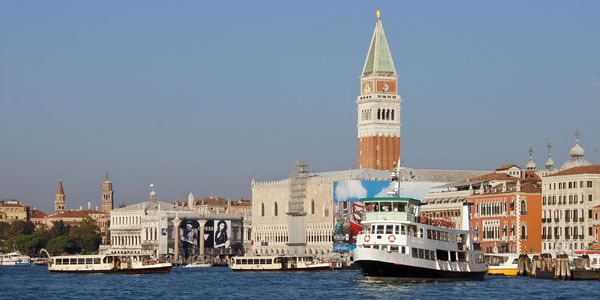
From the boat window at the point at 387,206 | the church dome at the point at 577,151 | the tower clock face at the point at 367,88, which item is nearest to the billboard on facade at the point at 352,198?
the tower clock face at the point at 367,88

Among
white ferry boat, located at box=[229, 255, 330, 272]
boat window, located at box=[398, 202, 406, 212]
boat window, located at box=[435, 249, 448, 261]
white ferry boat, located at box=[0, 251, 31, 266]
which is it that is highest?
boat window, located at box=[398, 202, 406, 212]

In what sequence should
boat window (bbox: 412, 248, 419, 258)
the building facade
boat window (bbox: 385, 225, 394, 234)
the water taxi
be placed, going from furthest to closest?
the building facade < the water taxi < boat window (bbox: 412, 248, 419, 258) < boat window (bbox: 385, 225, 394, 234)

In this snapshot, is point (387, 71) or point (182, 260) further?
point (182, 260)

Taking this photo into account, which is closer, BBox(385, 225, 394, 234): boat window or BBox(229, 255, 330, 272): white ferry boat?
BBox(385, 225, 394, 234): boat window

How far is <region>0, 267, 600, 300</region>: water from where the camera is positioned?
3046 inches

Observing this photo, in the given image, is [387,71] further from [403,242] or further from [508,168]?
[403,242]

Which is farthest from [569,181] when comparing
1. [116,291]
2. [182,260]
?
[182,260]

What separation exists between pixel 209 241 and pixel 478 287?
10546 centimetres

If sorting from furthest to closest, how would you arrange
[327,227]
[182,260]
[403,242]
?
[182,260]
[327,227]
[403,242]

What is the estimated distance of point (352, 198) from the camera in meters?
157

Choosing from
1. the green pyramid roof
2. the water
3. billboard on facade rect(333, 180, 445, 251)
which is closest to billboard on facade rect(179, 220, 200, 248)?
billboard on facade rect(333, 180, 445, 251)

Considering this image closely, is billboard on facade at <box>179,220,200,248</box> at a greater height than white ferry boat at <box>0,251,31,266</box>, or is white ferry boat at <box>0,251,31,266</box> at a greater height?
billboard on facade at <box>179,220,200,248</box>

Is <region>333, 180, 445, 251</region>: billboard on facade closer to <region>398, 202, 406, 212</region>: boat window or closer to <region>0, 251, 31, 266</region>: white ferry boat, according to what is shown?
<region>0, 251, 31, 266</region>: white ferry boat

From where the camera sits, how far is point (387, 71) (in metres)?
170
